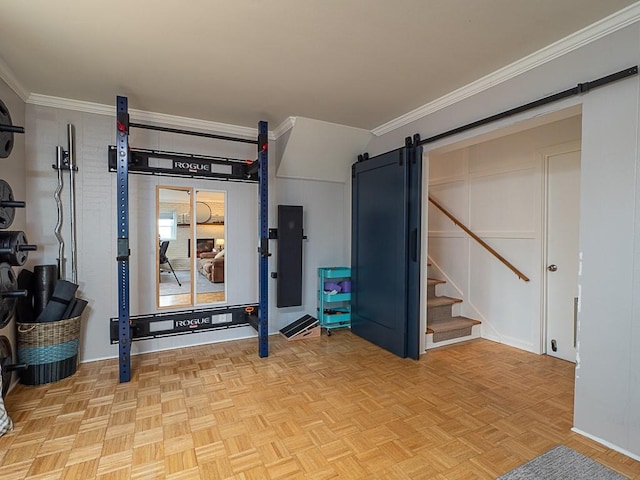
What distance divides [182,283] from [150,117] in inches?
70.9

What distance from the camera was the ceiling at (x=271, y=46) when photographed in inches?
69.2

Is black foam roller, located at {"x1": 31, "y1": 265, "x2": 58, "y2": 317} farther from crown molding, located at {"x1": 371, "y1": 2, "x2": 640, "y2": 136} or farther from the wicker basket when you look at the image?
crown molding, located at {"x1": 371, "y1": 2, "x2": 640, "y2": 136}

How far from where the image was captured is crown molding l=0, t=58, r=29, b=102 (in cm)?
237

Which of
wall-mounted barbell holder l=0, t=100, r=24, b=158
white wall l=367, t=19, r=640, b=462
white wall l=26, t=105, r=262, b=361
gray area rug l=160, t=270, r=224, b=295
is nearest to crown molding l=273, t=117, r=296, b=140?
white wall l=26, t=105, r=262, b=361

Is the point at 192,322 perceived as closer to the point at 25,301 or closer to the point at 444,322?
the point at 25,301

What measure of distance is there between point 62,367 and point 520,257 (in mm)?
4615

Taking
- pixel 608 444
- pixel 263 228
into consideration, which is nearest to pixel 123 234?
pixel 263 228

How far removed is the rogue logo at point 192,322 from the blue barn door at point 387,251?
1.79m

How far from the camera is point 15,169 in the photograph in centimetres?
267

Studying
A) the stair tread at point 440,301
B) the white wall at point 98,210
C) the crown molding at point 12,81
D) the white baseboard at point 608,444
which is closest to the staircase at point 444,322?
the stair tread at point 440,301

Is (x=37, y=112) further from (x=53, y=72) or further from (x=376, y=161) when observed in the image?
(x=376, y=161)

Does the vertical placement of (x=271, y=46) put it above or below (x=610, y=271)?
above

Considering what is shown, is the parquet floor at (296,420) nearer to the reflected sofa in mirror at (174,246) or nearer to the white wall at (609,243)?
the white wall at (609,243)

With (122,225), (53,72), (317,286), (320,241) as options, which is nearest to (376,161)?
(320,241)
